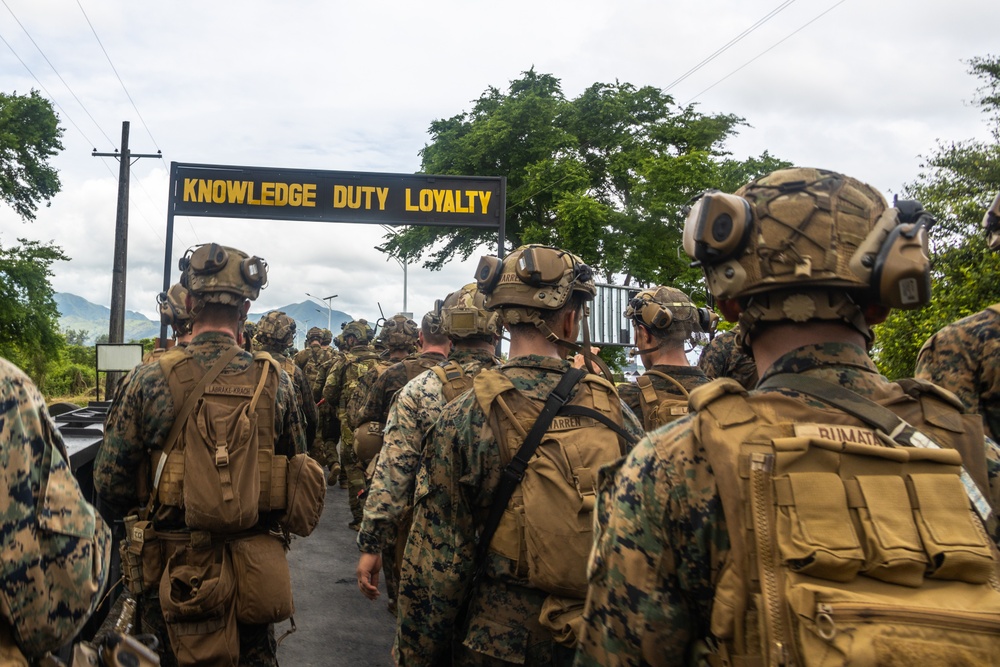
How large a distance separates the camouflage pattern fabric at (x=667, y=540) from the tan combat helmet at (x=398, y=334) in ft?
25.7

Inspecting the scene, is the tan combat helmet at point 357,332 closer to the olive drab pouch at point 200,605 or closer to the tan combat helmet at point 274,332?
the tan combat helmet at point 274,332

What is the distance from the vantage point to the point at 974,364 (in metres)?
3.65

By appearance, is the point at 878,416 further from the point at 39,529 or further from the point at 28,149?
the point at 28,149

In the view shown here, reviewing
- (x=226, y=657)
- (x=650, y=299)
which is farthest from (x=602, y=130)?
(x=226, y=657)

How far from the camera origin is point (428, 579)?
3.11 meters

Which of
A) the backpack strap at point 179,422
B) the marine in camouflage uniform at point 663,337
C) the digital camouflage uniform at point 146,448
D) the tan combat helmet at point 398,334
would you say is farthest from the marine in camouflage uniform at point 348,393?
the backpack strap at point 179,422

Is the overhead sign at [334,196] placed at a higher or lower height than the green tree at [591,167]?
lower

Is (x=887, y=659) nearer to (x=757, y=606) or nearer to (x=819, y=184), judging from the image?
(x=757, y=606)

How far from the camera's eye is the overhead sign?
11.2 meters

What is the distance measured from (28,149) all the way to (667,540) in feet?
134

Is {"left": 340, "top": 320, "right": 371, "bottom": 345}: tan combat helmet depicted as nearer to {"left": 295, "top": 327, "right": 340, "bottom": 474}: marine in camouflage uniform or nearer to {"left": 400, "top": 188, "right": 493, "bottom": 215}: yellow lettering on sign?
{"left": 295, "top": 327, "right": 340, "bottom": 474}: marine in camouflage uniform

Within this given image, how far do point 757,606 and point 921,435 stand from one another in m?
0.54

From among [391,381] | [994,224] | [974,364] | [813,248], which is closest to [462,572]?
[813,248]

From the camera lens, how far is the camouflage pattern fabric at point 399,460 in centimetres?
432
